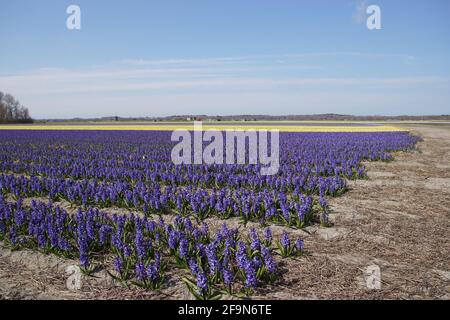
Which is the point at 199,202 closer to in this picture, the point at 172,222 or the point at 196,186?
the point at 172,222

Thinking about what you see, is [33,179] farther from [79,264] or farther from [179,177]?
[79,264]

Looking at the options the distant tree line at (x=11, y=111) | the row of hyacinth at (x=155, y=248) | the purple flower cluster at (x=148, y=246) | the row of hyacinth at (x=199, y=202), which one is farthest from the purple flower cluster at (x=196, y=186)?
the distant tree line at (x=11, y=111)

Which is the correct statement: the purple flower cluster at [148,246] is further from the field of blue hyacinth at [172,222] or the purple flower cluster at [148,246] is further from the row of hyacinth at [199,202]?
the row of hyacinth at [199,202]

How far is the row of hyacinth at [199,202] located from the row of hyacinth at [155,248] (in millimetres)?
1154

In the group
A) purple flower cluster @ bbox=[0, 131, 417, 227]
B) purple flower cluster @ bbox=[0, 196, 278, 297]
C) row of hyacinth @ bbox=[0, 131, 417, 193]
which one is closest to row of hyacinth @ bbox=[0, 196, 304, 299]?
purple flower cluster @ bbox=[0, 196, 278, 297]

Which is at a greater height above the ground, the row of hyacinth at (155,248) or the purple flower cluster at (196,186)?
the purple flower cluster at (196,186)

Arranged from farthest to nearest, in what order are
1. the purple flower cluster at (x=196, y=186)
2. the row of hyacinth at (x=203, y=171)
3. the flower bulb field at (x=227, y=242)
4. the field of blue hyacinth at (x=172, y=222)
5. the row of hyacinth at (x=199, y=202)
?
the row of hyacinth at (x=203, y=171)
the purple flower cluster at (x=196, y=186)
the row of hyacinth at (x=199, y=202)
the field of blue hyacinth at (x=172, y=222)
the flower bulb field at (x=227, y=242)

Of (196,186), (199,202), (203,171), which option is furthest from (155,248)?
(203,171)

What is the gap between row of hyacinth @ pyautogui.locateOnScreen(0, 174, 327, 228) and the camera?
797 cm

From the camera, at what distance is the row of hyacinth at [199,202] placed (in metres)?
7.97

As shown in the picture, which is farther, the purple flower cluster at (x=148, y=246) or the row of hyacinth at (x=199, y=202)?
the row of hyacinth at (x=199, y=202)

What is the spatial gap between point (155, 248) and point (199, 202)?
7.30 ft

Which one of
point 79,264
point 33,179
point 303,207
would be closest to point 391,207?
point 303,207

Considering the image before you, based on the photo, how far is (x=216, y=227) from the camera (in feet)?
25.2
